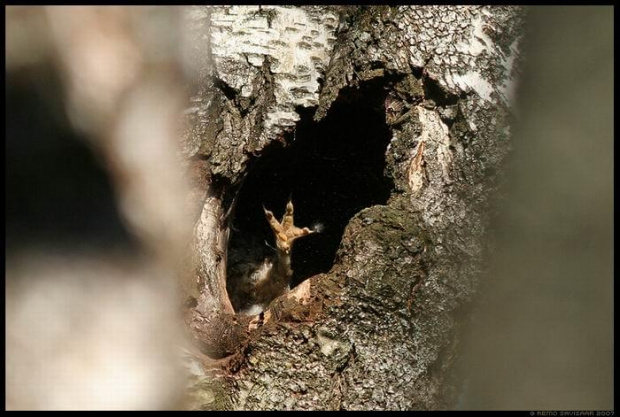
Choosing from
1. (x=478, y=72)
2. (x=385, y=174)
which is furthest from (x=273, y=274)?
(x=478, y=72)

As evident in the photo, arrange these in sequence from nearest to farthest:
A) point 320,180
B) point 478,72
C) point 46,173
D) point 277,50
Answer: point 46,173 < point 478,72 < point 277,50 < point 320,180

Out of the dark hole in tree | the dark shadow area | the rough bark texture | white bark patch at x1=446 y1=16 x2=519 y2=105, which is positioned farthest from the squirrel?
the dark shadow area

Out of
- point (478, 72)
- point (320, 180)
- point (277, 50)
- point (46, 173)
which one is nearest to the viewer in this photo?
point (46, 173)

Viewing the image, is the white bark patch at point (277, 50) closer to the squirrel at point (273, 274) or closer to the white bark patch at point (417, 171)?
the white bark patch at point (417, 171)

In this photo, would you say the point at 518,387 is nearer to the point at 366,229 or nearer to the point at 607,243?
the point at 607,243

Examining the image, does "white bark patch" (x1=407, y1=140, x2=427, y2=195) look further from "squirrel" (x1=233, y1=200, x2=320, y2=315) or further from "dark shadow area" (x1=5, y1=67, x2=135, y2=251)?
"dark shadow area" (x1=5, y1=67, x2=135, y2=251)

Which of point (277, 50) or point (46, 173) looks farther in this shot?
point (277, 50)

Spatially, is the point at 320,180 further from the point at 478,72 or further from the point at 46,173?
the point at 46,173

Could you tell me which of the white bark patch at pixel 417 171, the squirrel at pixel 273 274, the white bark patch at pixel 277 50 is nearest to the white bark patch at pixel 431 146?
the white bark patch at pixel 417 171

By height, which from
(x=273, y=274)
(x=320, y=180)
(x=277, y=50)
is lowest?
(x=273, y=274)
